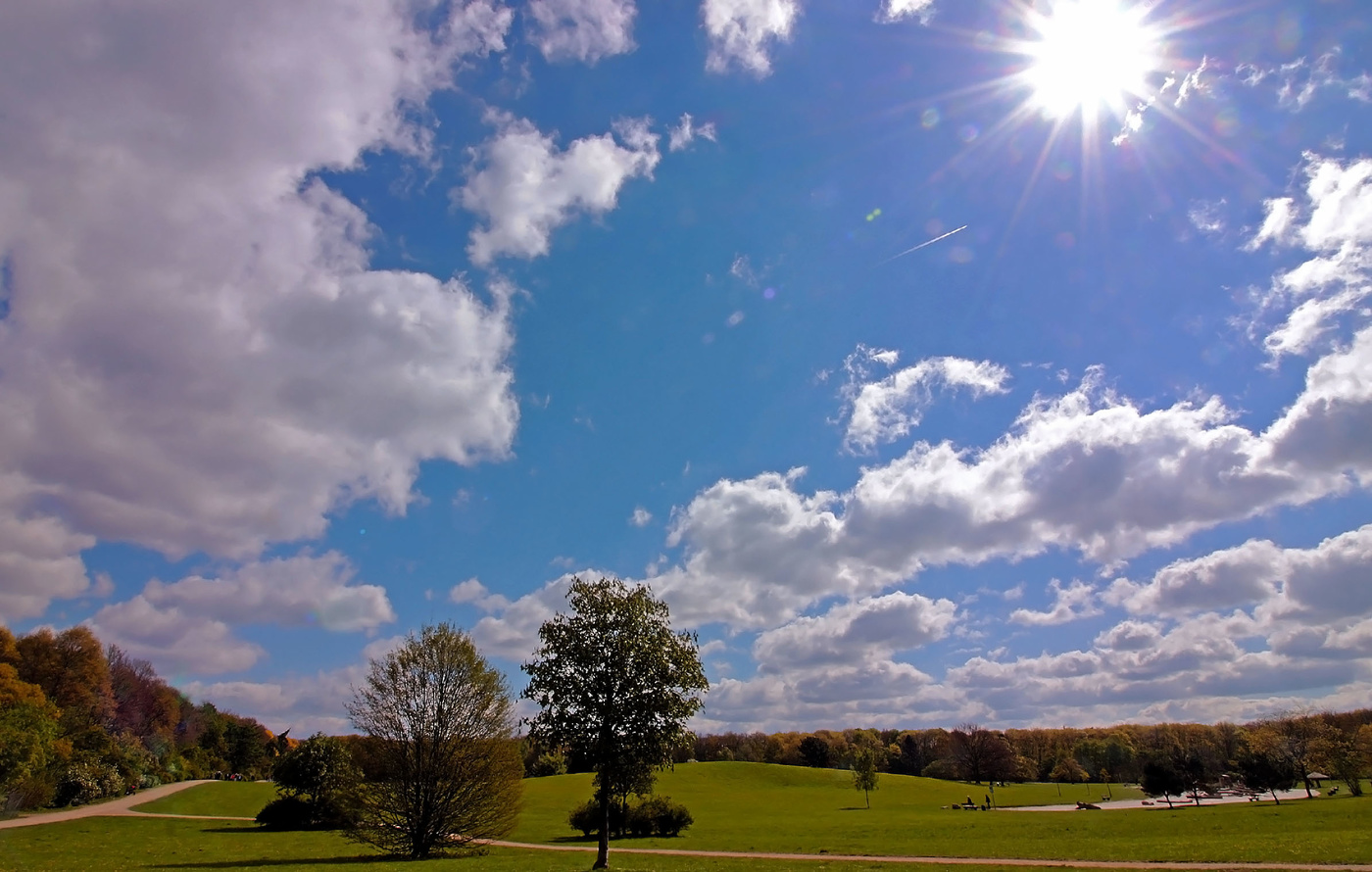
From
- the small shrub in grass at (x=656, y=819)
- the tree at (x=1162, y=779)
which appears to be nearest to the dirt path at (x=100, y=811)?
the small shrub in grass at (x=656, y=819)

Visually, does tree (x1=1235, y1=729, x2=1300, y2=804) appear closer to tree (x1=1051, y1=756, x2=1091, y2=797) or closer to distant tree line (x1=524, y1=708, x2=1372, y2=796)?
distant tree line (x1=524, y1=708, x2=1372, y2=796)

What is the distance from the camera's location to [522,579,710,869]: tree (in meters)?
30.7

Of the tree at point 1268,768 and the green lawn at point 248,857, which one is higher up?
the green lawn at point 248,857

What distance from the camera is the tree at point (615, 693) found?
1208 inches

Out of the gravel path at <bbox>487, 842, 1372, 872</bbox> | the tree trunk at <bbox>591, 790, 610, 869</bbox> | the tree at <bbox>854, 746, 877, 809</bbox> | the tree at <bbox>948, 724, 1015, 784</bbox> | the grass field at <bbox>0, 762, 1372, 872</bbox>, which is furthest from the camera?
the tree at <bbox>948, 724, 1015, 784</bbox>

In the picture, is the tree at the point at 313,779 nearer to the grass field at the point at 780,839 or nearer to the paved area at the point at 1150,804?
the grass field at the point at 780,839

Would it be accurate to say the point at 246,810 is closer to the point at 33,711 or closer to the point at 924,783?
the point at 33,711

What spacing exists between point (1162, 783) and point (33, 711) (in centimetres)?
13084

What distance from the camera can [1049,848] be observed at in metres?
39.8

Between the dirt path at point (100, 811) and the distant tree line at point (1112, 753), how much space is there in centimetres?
Result: 4299

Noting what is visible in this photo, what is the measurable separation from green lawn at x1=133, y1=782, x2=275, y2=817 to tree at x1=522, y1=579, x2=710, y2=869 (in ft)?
203

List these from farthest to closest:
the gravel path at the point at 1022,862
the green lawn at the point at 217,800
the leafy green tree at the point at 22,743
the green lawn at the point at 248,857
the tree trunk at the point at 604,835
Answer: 1. the green lawn at the point at 217,800
2. the leafy green tree at the point at 22,743
3. the green lawn at the point at 248,857
4. the tree trunk at the point at 604,835
5. the gravel path at the point at 1022,862

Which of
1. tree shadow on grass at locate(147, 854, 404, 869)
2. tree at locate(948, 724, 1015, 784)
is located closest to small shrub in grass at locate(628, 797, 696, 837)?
tree shadow on grass at locate(147, 854, 404, 869)

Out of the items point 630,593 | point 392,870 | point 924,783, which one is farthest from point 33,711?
point 924,783
